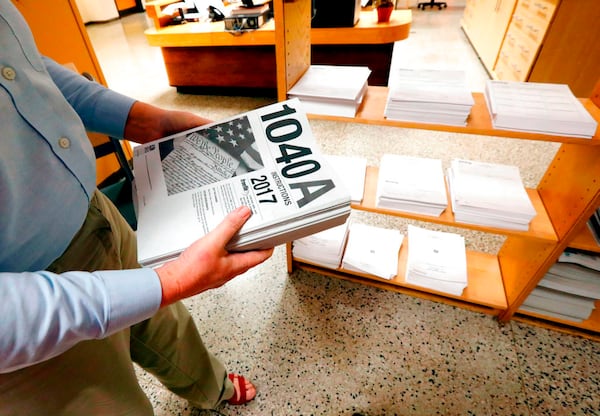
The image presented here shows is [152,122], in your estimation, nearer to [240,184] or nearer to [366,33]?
[240,184]

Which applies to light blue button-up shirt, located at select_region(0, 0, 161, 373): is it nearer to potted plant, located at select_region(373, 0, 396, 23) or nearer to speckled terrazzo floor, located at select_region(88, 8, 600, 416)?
speckled terrazzo floor, located at select_region(88, 8, 600, 416)

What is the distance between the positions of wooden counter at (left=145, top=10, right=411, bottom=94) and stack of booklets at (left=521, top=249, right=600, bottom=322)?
6.18ft

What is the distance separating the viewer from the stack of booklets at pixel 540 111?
0.80m

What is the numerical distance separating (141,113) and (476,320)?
1.47 metres

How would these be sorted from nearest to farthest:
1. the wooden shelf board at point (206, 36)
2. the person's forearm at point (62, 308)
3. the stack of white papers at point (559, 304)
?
the person's forearm at point (62, 308) < the stack of white papers at point (559, 304) < the wooden shelf board at point (206, 36)

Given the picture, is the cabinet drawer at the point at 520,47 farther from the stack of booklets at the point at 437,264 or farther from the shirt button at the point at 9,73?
the shirt button at the point at 9,73

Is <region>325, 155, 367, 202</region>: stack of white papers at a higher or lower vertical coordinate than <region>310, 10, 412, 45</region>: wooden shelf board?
lower

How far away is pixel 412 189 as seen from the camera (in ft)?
3.65

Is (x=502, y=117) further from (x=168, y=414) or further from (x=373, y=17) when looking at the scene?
(x=373, y=17)

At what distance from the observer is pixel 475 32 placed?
13.3ft

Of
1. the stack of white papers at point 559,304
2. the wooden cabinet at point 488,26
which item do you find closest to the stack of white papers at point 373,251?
the stack of white papers at point 559,304

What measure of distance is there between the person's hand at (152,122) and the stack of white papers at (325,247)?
2.47 ft

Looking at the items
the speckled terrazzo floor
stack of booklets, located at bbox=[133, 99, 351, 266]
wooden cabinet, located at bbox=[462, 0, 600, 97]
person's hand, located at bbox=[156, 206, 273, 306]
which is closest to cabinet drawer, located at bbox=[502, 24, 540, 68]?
wooden cabinet, located at bbox=[462, 0, 600, 97]

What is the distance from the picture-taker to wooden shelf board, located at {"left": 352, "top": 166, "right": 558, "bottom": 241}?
103 cm
